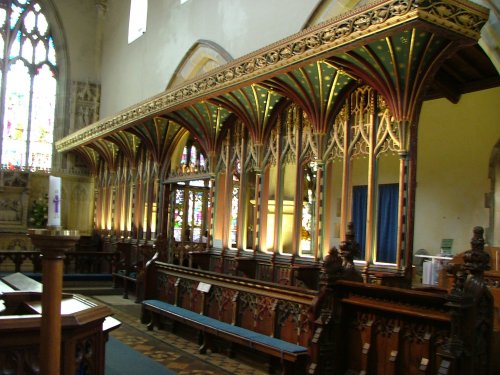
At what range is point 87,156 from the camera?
52.4ft

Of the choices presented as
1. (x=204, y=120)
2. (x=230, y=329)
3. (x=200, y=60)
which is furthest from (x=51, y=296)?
(x=200, y=60)

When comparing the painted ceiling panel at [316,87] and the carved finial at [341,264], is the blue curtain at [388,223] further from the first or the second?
the carved finial at [341,264]

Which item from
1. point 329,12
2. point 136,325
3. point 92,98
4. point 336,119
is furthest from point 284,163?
point 92,98

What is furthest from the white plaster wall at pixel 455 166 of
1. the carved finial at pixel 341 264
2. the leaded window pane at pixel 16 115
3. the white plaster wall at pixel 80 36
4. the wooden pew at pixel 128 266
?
the leaded window pane at pixel 16 115

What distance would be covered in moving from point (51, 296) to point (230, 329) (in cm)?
434

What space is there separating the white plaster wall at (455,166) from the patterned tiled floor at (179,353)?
4595mm

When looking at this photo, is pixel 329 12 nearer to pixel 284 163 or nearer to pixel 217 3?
pixel 284 163

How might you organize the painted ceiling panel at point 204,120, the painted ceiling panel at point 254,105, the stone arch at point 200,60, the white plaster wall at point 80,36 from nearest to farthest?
the painted ceiling panel at point 254,105 → the painted ceiling panel at point 204,120 → the stone arch at point 200,60 → the white plaster wall at point 80,36

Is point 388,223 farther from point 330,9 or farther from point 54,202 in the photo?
point 54,202

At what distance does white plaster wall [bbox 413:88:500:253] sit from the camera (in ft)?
29.8

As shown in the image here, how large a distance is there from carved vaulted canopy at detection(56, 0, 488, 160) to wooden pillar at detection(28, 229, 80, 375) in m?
4.06

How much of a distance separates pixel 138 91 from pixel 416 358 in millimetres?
11870

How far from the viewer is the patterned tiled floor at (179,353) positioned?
583 centimetres

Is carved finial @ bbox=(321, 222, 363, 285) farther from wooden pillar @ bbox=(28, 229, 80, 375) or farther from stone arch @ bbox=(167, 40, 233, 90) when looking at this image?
stone arch @ bbox=(167, 40, 233, 90)
